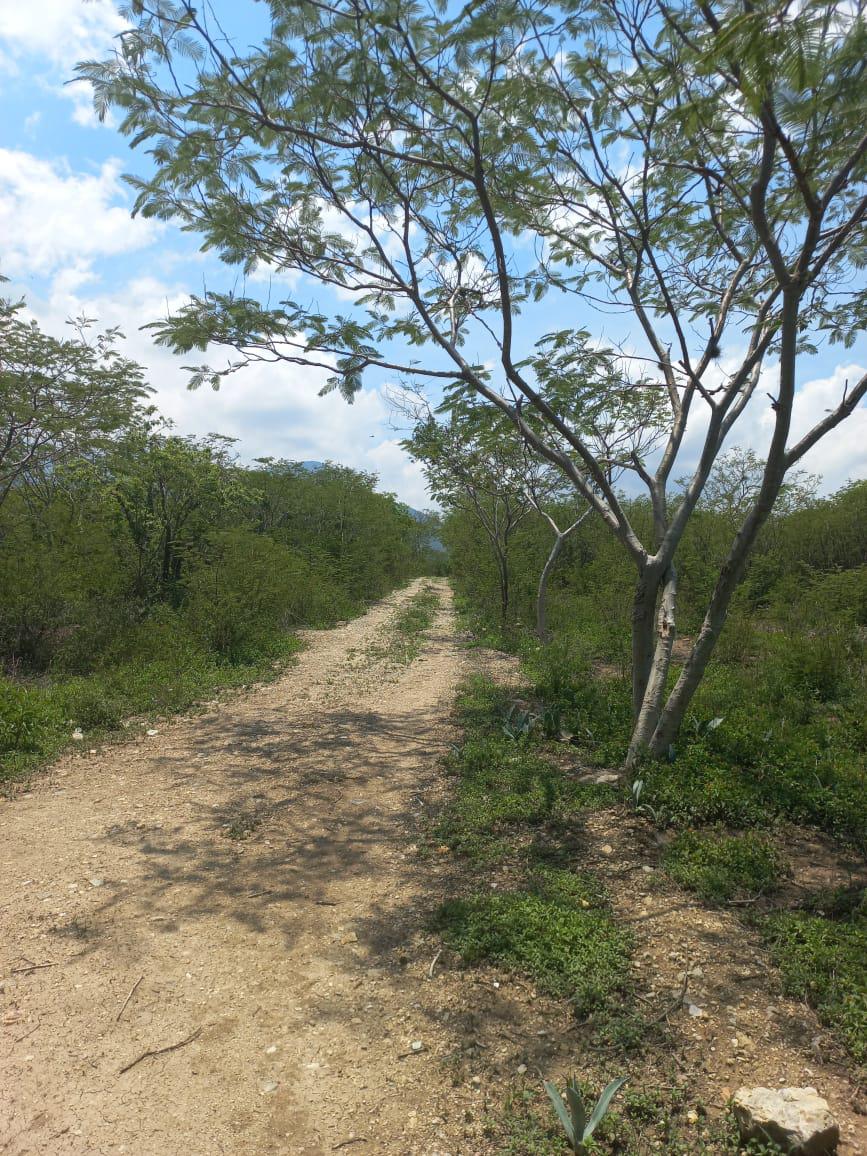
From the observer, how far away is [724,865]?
3.74m

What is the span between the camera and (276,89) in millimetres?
4652

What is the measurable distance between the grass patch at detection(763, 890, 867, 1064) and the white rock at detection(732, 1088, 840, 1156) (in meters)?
0.49

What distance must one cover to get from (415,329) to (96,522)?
6.63m

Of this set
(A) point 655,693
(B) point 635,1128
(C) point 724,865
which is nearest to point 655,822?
(C) point 724,865

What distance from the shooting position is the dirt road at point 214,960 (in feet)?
7.49

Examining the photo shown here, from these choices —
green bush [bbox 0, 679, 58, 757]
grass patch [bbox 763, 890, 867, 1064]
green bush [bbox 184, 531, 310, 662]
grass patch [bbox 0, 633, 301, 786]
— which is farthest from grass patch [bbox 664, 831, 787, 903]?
green bush [bbox 184, 531, 310, 662]

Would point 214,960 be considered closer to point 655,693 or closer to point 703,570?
point 655,693

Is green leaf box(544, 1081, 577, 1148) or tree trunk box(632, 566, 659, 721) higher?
tree trunk box(632, 566, 659, 721)

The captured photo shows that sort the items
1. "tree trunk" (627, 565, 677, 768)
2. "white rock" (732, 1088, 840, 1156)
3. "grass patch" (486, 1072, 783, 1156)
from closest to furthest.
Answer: "white rock" (732, 1088, 840, 1156) < "grass patch" (486, 1072, 783, 1156) < "tree trunk" (627, 565, 677, 768)

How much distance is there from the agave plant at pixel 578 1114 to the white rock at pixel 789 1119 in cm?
41

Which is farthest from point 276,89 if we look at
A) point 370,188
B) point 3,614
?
point 3,614

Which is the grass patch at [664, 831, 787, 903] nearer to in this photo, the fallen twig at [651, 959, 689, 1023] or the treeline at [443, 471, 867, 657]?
the fallen twig at [651, 959, 689, 1023]

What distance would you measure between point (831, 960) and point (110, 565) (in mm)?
9764

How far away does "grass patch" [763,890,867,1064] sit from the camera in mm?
2584
